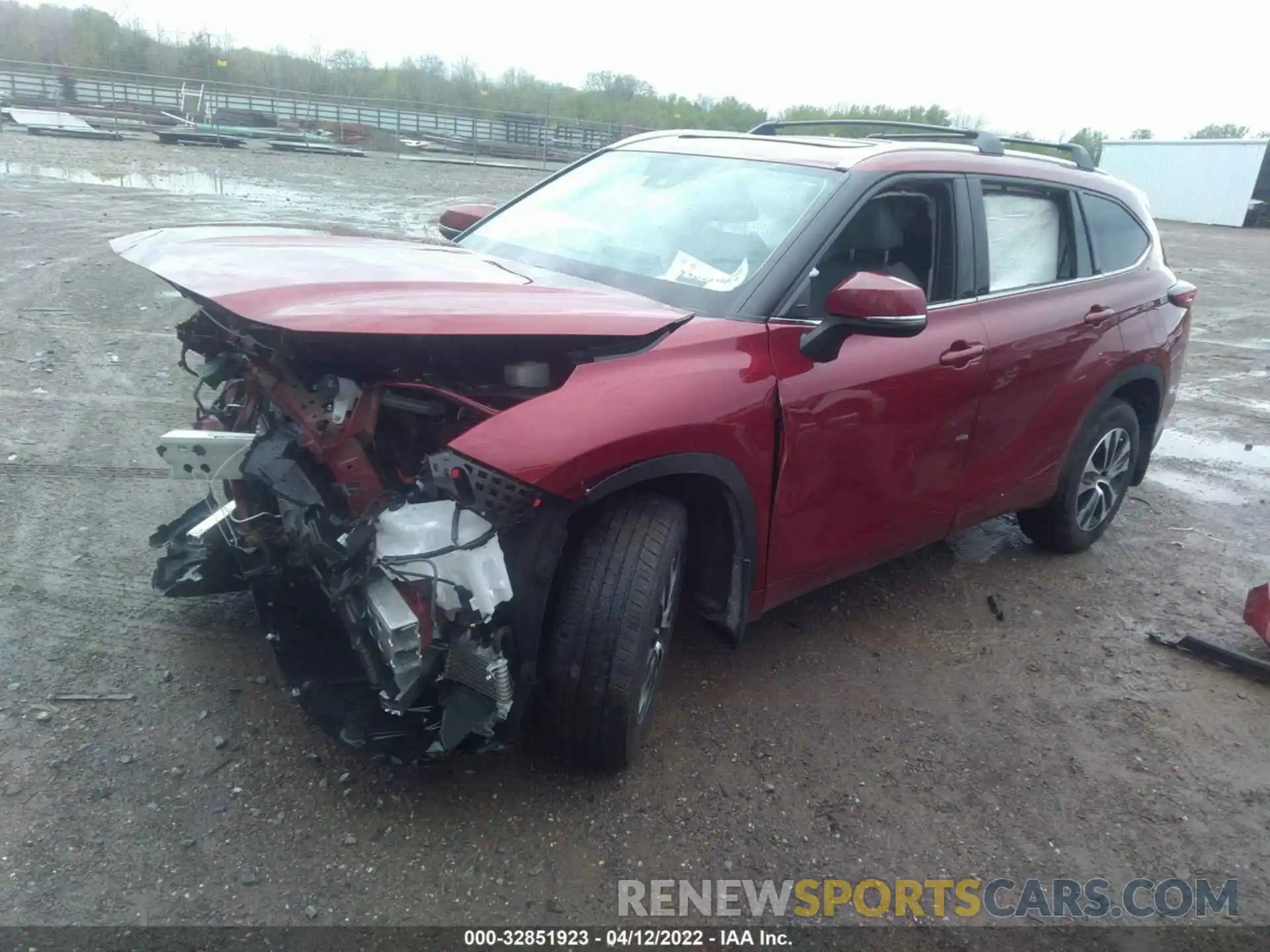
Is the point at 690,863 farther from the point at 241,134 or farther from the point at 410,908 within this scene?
the point at 241,134

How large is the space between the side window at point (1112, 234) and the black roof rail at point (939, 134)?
0.28m

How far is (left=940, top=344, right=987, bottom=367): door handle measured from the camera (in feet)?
11.3

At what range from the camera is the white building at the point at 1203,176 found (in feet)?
119

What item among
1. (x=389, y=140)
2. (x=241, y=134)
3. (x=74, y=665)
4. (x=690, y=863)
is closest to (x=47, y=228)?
(x=74, y=665)

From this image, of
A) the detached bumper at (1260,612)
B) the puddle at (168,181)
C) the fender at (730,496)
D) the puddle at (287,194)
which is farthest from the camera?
the puddle at (168,181)

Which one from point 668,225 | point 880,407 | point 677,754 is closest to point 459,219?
point 668,225

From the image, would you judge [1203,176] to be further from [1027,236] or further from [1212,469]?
[1027,236]

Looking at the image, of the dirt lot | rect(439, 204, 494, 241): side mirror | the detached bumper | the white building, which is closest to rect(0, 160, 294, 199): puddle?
the dirt lot

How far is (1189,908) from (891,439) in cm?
162

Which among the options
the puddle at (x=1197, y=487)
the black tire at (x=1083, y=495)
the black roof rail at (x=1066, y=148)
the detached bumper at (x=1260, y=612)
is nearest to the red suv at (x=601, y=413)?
the black tire at (x=1083, y=495)

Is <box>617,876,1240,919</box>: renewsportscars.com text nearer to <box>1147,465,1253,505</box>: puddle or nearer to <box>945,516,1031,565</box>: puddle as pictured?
<box>945,516,1031,565</box>: puddle

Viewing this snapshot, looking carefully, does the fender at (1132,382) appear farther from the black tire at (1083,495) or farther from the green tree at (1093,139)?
the green tree at (1093,139)

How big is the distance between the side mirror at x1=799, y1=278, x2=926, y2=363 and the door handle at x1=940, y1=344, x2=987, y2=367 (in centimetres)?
62

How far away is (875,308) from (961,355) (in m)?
0.88
